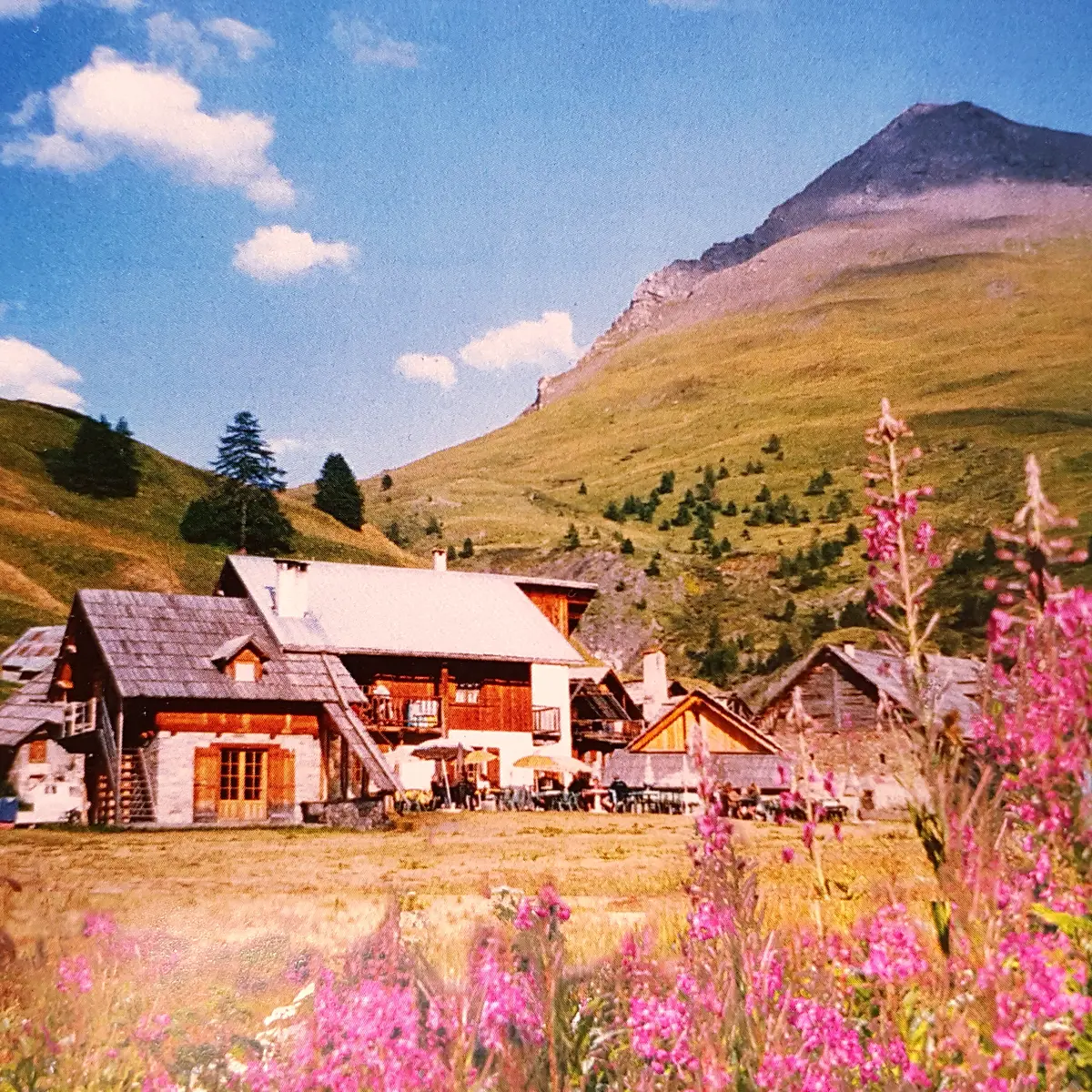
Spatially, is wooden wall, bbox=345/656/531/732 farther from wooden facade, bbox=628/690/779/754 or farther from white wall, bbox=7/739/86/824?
white wall, bbox=7/739/86/824

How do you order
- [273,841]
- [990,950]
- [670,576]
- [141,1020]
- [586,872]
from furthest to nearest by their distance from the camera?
[670,576] → [273,841] → [586,872] → [141,1020] → [990,950]

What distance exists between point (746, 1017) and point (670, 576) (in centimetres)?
7094

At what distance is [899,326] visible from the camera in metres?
131

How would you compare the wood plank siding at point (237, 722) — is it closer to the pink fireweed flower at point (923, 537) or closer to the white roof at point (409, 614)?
the white roof at point (409, 614)

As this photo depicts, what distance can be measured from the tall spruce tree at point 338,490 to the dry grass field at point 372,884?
3.93 meters

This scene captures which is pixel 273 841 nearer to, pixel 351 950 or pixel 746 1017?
pixel 351 950

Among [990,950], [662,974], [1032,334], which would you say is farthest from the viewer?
[1032,334]

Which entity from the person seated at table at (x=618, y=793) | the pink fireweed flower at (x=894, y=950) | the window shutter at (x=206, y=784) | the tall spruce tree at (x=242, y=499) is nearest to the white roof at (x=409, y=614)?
the window shutter at (x=206, y=784)

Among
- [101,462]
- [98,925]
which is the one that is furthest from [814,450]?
[98,925]

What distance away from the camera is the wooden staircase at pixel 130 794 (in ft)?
77.2

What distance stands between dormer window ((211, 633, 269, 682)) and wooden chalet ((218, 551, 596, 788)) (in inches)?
207

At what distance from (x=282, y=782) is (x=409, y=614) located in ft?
47.2

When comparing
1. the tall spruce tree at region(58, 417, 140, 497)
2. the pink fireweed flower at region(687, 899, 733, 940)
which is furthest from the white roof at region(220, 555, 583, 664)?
the pink fireweed flower at region(687, 899, 733, 940)

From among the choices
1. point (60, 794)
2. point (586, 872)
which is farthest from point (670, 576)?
point (586, 872)
